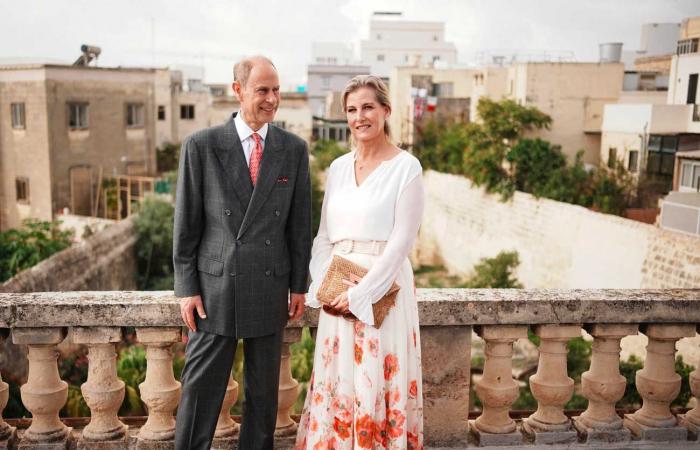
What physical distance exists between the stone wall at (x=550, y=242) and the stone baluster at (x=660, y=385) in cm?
1166

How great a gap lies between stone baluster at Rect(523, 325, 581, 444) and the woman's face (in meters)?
1.25

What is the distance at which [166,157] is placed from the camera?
103ft

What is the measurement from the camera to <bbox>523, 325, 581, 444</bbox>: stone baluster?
10.6 ft

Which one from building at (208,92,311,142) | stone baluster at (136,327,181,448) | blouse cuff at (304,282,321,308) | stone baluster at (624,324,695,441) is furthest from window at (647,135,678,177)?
stone baluster at (136,327,181,448)

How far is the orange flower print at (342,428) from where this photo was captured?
2914mm

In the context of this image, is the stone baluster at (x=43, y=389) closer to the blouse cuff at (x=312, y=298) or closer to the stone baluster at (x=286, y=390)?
the stone baluster at (x=286, y=390)

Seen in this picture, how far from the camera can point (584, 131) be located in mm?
27062

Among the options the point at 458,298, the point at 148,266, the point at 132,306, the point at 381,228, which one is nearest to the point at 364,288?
the point at 381,228

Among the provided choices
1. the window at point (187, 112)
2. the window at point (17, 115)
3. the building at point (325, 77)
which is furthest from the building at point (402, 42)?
the window at point (17, 115)

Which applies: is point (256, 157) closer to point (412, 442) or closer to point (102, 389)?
point (102, 389)

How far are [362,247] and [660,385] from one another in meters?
1.64

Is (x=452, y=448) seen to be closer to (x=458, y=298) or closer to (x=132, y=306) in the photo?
(x=458, y=298)

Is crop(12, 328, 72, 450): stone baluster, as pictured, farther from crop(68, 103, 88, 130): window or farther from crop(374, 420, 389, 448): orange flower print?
crop(68, 103, 88, 130): window

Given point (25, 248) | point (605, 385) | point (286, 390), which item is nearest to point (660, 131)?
point (25, 248)
